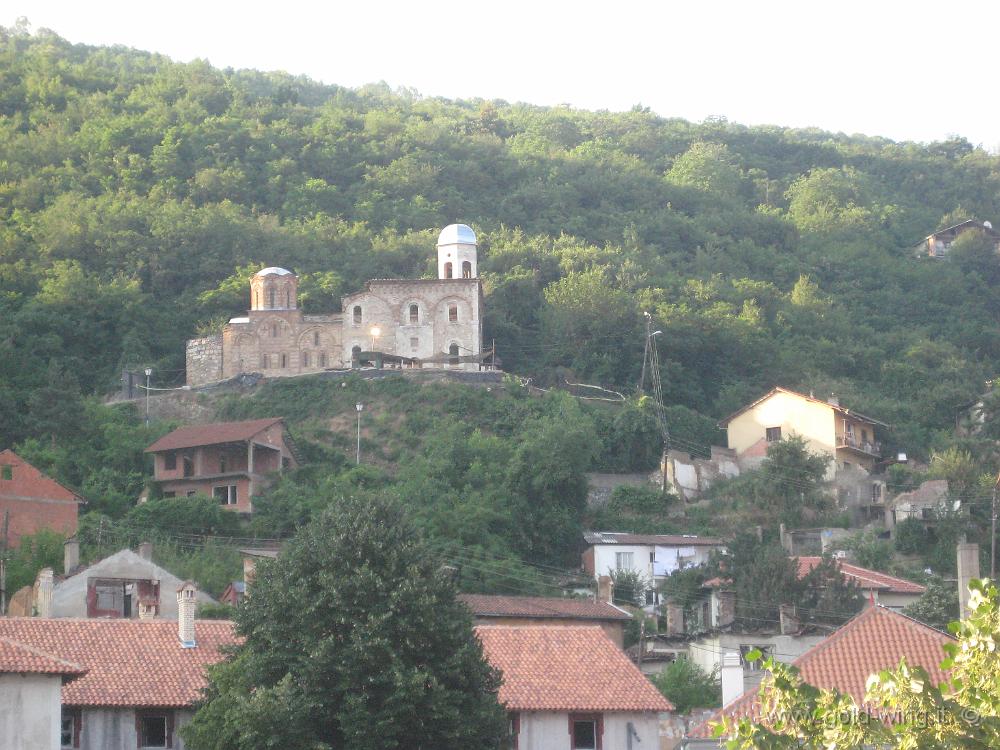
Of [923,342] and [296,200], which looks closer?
[923,342]

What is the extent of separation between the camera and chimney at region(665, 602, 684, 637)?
5025 cm

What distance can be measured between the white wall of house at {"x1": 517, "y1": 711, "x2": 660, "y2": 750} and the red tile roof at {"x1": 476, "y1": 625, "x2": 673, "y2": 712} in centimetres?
21

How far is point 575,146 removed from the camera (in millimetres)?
128375

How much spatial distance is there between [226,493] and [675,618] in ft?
60.5

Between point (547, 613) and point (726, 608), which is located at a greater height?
point (726, 608)

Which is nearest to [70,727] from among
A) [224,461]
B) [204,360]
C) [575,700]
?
[575,700]

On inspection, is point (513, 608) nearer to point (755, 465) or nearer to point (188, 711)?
point (188, 711)

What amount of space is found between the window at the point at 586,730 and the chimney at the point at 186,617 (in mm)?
6976

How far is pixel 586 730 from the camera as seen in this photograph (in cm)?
3117

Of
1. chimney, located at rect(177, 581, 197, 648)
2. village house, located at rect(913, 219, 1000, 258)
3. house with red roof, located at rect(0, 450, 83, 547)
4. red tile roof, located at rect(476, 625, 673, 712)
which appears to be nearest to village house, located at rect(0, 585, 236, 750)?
chimney, located at rect(177, 581, 197, 648)

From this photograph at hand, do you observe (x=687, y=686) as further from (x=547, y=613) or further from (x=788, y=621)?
(x=788, y=621)

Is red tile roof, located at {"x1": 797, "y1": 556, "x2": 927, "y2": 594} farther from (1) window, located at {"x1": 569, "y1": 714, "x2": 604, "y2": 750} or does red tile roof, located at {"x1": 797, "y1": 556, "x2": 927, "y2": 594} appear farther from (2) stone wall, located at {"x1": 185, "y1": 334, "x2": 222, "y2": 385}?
(2) stone wall, located at {"x1": 185, "y1": 334, "x2": 222, "y2": 385}

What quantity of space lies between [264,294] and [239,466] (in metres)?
15.8

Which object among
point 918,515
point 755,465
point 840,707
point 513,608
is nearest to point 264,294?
point 755,465
